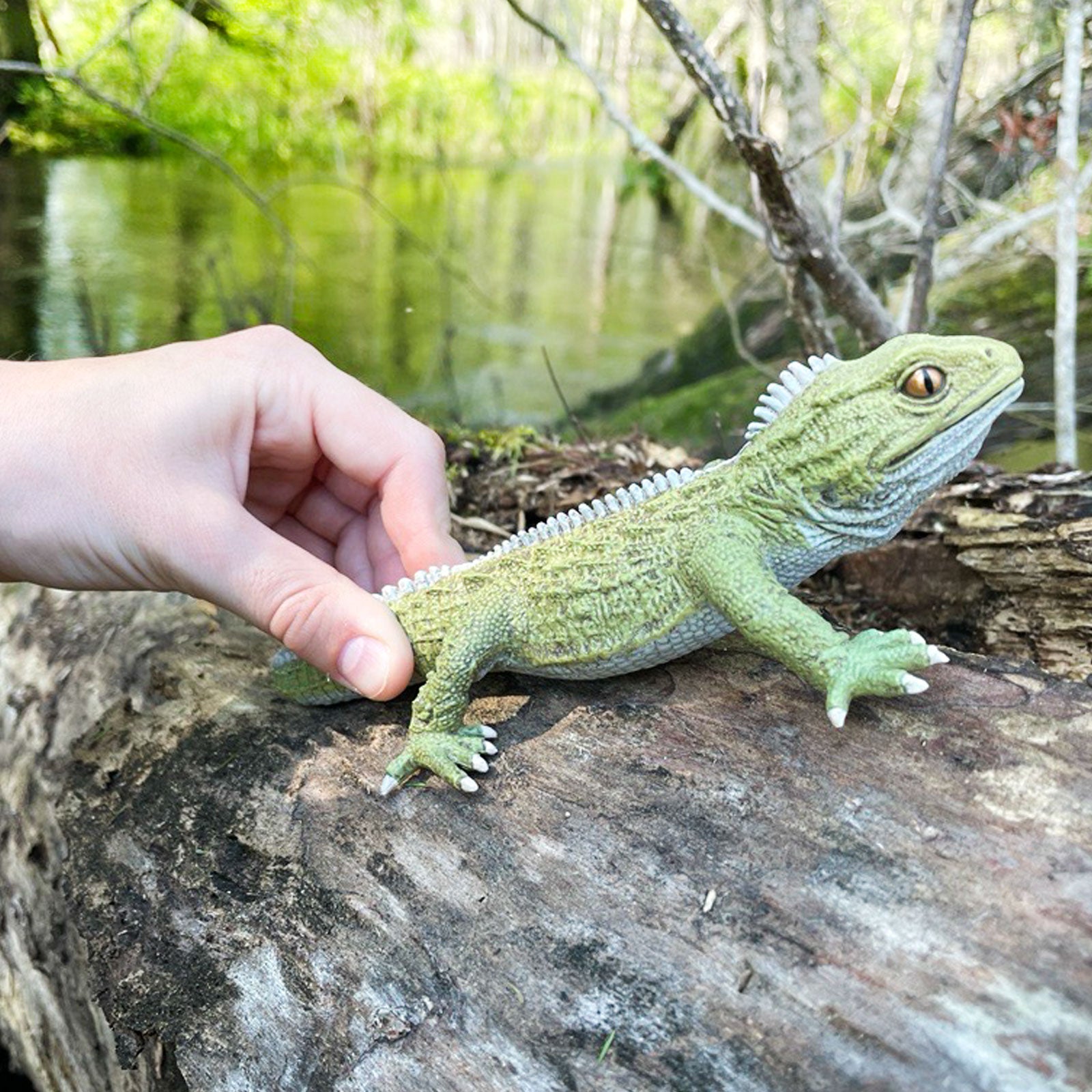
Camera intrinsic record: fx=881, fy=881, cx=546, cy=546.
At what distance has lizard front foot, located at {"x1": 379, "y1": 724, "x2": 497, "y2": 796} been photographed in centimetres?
242

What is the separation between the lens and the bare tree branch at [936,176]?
127 inches

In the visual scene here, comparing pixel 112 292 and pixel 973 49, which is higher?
pixel 973 49

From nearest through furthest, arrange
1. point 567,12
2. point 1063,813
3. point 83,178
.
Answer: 1. point 1063,813
2. point 567,12
3. point 83,178

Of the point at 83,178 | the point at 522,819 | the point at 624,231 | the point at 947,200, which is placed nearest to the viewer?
the point at 522,819

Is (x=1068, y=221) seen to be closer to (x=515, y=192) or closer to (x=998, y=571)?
(x=998, y=571)

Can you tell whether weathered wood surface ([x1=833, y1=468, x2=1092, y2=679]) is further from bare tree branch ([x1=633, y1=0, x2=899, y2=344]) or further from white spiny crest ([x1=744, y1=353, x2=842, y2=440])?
white spiny crest ([x1=744, y1=353, x2=842, y2=440])

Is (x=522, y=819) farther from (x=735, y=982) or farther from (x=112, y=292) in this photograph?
(x=112, y=292)

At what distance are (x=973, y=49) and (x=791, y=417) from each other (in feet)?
15.3

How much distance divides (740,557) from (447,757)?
3.19 ft

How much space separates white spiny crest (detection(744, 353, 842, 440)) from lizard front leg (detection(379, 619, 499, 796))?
0.99 m

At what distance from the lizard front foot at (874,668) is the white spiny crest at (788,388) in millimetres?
696

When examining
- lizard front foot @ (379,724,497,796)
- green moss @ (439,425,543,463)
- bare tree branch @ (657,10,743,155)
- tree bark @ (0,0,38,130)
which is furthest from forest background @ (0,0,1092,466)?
lizard front foot @ (379,724,497,796)

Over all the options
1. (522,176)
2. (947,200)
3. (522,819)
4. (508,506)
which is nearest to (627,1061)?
(522,819)

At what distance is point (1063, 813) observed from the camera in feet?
6.40
